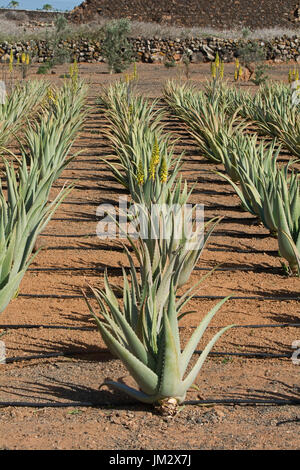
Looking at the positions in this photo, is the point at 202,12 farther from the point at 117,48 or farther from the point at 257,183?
the point at 257,183

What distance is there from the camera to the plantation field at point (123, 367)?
2551 mm

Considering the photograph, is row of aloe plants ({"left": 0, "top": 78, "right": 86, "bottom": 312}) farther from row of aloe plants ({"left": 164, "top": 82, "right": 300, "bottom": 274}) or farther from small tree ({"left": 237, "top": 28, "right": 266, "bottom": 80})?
small tree ({"left": 237, "top": 28, "right": 266, "bottom": 80})

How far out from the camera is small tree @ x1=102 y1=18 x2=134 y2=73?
852 inches

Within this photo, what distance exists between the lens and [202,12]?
39406 millimetres

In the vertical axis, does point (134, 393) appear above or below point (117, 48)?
below

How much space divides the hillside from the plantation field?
1392 inches

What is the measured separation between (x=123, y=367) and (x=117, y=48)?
21018mm

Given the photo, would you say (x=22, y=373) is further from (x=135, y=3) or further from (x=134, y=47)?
(x=135, y=3)

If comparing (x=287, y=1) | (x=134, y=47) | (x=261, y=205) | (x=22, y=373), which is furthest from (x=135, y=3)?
(x=22, y=373)

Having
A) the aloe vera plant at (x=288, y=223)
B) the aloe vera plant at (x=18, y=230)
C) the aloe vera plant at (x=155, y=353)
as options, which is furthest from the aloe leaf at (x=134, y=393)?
the aloe vera plant at (x=288, y=223)

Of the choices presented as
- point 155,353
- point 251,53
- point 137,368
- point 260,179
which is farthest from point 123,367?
point 251,53

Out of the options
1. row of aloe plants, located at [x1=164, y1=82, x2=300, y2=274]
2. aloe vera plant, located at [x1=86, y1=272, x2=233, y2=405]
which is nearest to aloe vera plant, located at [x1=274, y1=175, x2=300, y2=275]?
row of aloe plants, located at [x1=164, y1=82, x2=300, y2=274]

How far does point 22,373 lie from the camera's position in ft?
10.3
